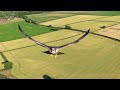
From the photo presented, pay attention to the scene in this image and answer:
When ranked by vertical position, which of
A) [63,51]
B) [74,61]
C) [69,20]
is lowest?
[74,61]

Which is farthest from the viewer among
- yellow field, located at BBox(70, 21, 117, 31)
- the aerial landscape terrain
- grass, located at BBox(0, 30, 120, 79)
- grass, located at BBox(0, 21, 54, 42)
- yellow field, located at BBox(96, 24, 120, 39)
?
yellow field, located at BBox(70, 21, 117, 31)

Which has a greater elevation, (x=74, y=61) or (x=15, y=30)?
(x=15, y=30)

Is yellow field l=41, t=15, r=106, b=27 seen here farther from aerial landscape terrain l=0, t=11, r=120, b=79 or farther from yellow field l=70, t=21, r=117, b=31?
yellow field l=70, t=21, r=117, b=31

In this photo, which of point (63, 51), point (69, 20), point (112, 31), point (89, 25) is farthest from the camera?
point (69, 20)

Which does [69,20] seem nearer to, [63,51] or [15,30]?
[15,30]

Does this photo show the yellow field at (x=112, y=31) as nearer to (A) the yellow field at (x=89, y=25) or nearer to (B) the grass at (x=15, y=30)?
(A) the yellow field at (x=89, y=25)

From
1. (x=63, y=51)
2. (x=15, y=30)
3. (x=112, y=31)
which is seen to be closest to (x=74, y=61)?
→ (x=63, y=51)

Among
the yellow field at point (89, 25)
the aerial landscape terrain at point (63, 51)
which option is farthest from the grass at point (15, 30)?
the yellow field at point (89, 25)

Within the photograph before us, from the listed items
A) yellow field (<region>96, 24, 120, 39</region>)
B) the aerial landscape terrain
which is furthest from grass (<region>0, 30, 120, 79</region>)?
yellow field (<region>96, 24, 120, 39</region>)
